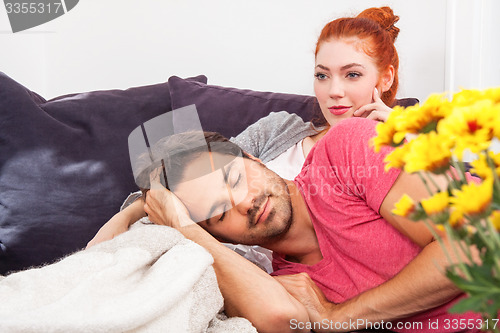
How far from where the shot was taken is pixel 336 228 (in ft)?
3.57

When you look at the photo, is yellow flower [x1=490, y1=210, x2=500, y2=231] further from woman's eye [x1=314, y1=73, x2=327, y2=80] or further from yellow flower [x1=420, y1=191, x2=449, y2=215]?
woman's eye [x1=314, y1=73, x2=327, y2=80]

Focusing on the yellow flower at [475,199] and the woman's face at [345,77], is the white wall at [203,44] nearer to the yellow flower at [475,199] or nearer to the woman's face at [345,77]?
the woman's face at [345,77]

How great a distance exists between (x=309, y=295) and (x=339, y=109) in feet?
2.26

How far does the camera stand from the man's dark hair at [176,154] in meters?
1.18

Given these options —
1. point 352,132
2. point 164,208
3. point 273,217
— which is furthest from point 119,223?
point 352,132

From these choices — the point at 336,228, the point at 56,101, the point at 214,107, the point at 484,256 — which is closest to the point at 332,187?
the point at 336,228

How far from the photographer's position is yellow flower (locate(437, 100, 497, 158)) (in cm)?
34

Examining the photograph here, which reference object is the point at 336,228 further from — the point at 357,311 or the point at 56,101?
the point at 56,101

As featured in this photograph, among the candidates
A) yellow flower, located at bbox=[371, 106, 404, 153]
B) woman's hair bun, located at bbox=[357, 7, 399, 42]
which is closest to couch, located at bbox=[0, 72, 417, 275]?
woman's hair bun, located at bbox=[357, 7, 399, 42]

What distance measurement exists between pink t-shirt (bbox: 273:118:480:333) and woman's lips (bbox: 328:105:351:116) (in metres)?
0.45

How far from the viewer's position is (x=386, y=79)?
64.4 inches

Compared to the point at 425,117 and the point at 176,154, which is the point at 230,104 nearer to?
the point at 176,154

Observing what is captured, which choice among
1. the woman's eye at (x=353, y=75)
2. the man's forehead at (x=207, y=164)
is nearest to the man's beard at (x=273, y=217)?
the man's forehead at (x=207, y=164)

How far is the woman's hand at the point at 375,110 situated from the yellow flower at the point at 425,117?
3.52ft
